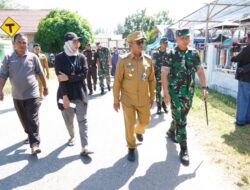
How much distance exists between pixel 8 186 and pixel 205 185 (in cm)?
254

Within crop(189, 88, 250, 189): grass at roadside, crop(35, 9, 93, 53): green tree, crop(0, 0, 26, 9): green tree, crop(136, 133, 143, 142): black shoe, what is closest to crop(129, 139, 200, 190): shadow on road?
crop(189, 88, 250, 189): grass at roadside

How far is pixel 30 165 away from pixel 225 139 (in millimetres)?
3445

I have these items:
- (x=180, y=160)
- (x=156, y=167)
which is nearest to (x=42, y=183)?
(x=156, y=167)

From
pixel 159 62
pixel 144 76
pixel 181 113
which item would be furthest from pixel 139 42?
pixel 159 62

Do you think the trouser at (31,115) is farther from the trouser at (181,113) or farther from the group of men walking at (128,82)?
the trouser at (181,113)

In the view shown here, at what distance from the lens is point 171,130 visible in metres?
5.71

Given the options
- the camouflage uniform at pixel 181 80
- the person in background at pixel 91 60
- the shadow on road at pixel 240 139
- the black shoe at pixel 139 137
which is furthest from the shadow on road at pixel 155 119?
the person in background at pixel 91 60

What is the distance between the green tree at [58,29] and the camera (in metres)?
27.3

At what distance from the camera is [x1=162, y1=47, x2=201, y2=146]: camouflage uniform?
4500 millimetres

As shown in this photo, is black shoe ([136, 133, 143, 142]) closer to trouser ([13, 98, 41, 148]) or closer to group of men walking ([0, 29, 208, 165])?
group of men walking ([0, 29, 208, 165])

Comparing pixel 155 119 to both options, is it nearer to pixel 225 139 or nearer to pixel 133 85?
pixel 225 139

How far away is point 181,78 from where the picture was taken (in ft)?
14.9

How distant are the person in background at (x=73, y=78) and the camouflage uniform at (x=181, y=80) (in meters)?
1.36

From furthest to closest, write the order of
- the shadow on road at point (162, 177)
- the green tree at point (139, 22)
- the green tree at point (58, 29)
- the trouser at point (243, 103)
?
the green tree at point (139, 22), the green tree at point (58, 29), the trouser at point (243, 103), the shadow on road at point (162, 177)
